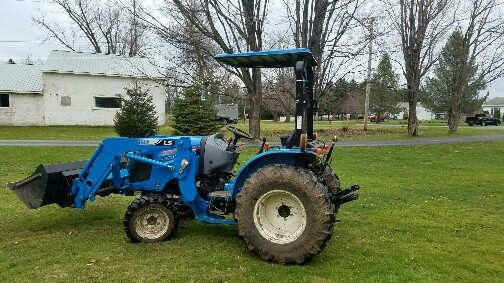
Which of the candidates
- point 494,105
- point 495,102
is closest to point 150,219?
point 494,105

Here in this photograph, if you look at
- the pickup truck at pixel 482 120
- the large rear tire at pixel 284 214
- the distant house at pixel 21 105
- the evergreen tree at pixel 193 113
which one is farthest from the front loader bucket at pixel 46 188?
the pickup truck at pixel 482 120

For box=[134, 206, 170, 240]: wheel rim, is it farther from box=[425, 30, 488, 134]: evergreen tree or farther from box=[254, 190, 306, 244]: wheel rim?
box=[425, 30, 488, 134]: evergreen tree

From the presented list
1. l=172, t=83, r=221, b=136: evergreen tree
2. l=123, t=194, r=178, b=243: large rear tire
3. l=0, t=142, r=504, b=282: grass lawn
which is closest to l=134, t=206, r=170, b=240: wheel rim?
l=123, t=194, r=178, b=243: large rear tire

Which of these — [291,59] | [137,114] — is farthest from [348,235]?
[137,114]

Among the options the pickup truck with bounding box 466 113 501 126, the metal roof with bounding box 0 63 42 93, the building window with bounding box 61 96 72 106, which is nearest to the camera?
the metal roof with bounding box 0 63 42 93

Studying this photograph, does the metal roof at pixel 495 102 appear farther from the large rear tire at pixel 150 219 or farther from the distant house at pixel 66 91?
the large rear tire at pixel 150 219

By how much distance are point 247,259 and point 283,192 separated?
0.87m

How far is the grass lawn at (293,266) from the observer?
4.78 meters

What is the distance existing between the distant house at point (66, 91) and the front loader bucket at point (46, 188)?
22.2m

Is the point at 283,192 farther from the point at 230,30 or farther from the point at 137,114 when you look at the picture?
the point at 137,114

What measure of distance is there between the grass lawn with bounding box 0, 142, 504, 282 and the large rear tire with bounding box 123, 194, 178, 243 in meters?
0.20

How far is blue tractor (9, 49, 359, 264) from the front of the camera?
16.8 feet

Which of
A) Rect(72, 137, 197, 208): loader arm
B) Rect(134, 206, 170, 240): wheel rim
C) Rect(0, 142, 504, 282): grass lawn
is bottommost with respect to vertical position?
Rect(0, 142, 504, 282): grass lawn

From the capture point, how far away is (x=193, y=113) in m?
20.8
